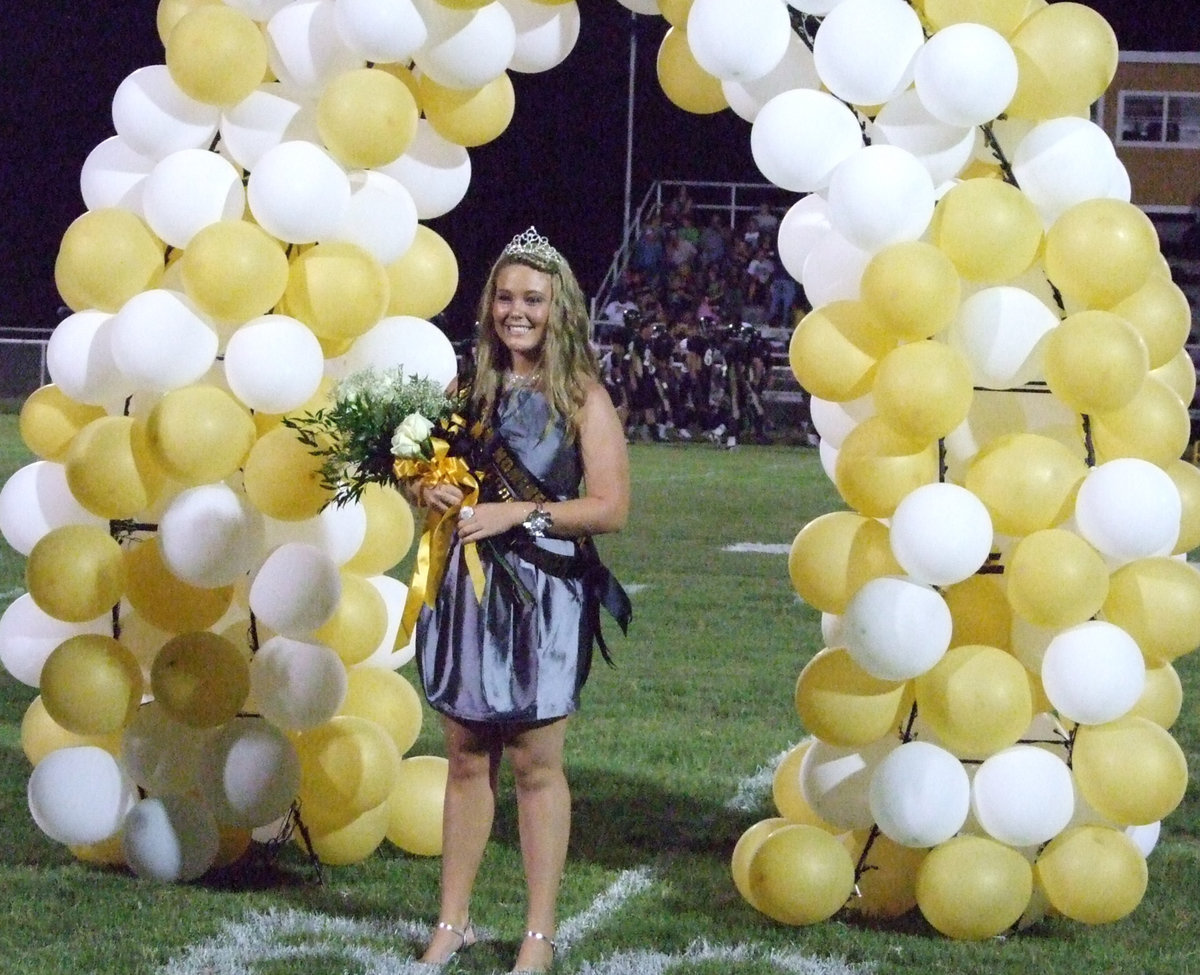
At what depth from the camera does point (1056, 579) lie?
171 inches

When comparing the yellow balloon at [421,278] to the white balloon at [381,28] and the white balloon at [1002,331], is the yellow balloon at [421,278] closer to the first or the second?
the white balloon at [381,28]

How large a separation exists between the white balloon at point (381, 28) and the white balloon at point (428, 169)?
510 millimetres

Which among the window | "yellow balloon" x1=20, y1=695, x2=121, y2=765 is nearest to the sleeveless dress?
"yellow balloon" x1=20, y1=695, x2=121, y2=765

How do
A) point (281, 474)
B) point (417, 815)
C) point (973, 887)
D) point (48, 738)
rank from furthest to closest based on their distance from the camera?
point (417, 815)
point (48, 738)
point (281, 474)
point (973, 887)

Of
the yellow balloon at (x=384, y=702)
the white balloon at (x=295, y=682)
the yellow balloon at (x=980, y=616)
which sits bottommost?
the yellow balloon at (x=384, y=702)

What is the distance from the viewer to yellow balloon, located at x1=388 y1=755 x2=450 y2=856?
5.32 m

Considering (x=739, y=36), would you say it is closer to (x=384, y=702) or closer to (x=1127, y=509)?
(x=1127, y=509)

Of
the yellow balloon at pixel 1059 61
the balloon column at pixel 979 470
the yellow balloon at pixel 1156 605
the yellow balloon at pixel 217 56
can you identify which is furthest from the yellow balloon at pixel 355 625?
the yellow balloon at pixel 1059 61

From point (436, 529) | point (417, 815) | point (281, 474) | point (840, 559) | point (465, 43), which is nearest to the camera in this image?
point (436, 529)

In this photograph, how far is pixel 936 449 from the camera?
178 inches

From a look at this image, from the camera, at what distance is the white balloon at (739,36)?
4.41 meters

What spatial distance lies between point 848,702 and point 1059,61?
1638 mm

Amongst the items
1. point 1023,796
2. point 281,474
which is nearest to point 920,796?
point 1023,796

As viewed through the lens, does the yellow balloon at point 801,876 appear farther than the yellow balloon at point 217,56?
No
